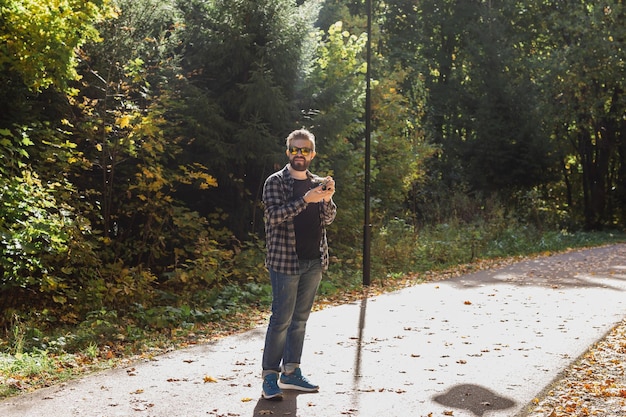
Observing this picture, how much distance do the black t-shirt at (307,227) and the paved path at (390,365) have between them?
1.24 meters

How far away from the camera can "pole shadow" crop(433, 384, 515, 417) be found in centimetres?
638

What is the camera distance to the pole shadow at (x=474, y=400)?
20.9ft

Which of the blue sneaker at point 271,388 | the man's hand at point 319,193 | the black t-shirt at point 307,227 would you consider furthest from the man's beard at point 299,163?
the blue sneaker at point 271,388

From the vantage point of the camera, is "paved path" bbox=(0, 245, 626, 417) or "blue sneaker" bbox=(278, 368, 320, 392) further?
"blue sneaker" bbox=(278, 368, 320, 392)

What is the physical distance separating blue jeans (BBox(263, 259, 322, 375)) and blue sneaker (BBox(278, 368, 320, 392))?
0.99 feet

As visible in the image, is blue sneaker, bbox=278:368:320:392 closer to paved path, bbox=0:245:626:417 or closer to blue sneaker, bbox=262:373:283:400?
paved path, bbox=0:245:626:417

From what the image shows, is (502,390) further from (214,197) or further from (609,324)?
(214,197)

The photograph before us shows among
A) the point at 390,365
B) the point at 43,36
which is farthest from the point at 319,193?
the point at 43,36

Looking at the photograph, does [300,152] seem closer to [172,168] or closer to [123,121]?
[123,121]

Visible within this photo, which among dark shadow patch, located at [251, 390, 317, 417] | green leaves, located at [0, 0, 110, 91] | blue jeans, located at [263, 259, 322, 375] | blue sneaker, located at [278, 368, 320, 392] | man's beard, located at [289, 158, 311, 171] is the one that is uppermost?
green leaves, located at [0, 0, 110, 91]

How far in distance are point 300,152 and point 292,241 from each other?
703mm

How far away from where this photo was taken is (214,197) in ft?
53.2

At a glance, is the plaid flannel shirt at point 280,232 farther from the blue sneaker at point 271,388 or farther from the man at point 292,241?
the blue sneaker at point 271,388

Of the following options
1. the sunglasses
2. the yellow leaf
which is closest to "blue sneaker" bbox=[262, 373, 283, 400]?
the sunglasses
